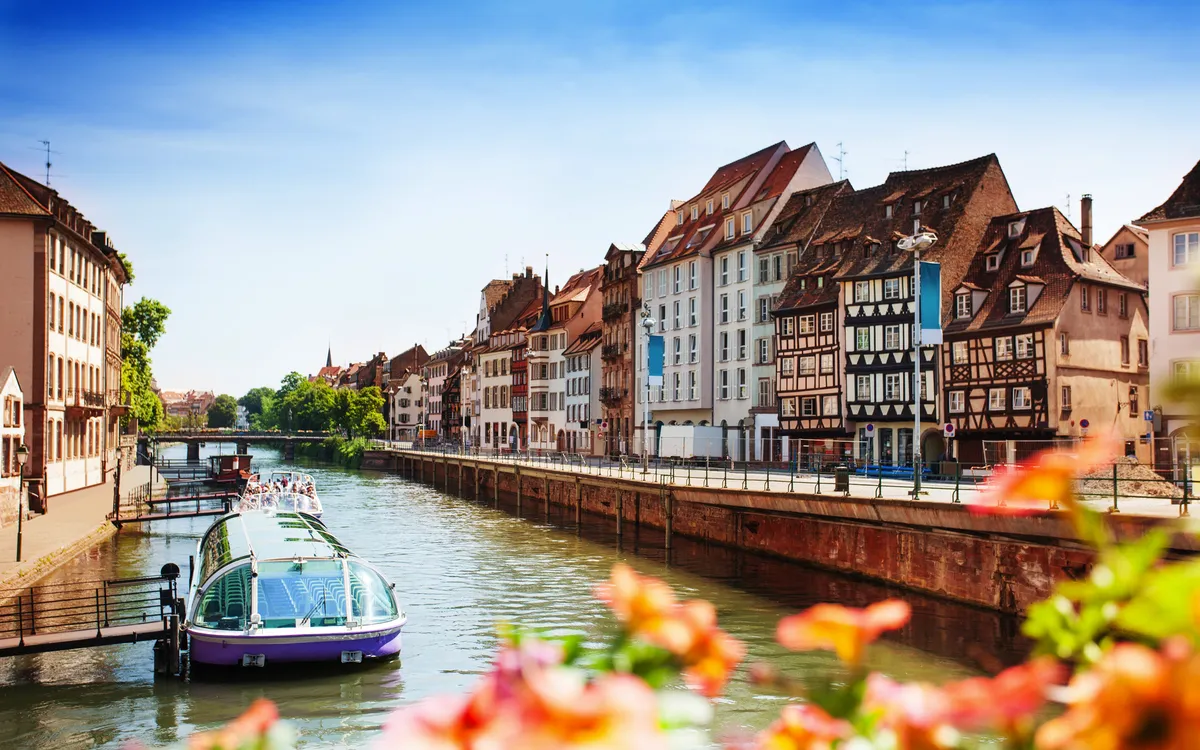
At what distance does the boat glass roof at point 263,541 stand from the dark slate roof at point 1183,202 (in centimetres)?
2724

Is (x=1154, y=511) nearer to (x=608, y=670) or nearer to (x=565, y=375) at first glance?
(x=608, y=670)

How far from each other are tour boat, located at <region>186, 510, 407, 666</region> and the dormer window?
33.5 m

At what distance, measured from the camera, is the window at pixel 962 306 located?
1907 inches

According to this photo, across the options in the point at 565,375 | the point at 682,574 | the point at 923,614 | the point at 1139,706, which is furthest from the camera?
the point at 565,375

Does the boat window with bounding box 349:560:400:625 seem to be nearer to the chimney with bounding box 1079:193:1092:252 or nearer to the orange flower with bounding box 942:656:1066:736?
the orange flower with bounding box 942:656:1066:736

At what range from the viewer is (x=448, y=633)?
22.7 metres

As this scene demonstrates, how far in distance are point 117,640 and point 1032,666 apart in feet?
64.3

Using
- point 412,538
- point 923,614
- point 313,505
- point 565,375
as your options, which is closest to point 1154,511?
point 923,614

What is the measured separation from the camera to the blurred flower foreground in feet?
4.30

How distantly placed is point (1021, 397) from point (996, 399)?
1194 millimetres

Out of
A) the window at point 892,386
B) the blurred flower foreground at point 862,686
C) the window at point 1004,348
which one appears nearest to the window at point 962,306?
the window at point 1004,348

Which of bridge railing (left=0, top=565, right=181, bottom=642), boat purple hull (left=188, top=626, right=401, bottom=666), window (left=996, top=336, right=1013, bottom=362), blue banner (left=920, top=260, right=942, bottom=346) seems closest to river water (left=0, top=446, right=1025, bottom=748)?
boat purple hull (left=188, top=626, right=401, bottom=666)

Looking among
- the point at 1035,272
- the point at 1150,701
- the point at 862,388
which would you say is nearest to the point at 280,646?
the point at 1150,701

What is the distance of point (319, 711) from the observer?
16938 millimetres
